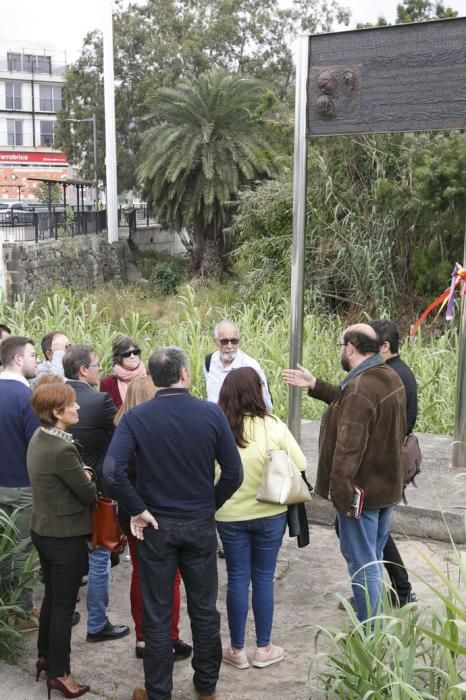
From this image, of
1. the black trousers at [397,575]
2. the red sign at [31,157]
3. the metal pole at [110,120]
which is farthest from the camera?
the red sign at [31,157]

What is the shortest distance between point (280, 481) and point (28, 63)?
69.1 m

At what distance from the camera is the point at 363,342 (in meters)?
3.83

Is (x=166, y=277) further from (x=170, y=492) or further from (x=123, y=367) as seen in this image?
(x=170, y=492)

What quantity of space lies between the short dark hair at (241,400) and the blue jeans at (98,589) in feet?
3.19

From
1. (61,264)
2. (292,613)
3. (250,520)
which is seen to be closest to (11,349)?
(250,520)

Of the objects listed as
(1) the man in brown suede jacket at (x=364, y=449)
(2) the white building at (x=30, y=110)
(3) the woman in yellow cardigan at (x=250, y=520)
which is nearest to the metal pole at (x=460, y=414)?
(1) the man in brown suede jacket at (x=364, y=449)

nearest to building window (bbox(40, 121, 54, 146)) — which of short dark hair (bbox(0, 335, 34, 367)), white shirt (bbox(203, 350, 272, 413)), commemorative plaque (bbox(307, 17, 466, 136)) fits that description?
commemorative plaque (bbox(307, 17, 466, 136))

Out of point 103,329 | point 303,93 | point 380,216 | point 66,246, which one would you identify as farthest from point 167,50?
point 303,93

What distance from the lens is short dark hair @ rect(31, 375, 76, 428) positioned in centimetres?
356

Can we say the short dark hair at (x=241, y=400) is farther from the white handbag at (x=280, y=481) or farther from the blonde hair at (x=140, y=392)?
the blonde hair at (x=140, y=392)

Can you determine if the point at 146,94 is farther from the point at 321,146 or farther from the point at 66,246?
the point at 321,146

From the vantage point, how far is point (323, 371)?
29.7 feet

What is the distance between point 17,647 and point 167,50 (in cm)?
3401

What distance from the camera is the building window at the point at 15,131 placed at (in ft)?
213
